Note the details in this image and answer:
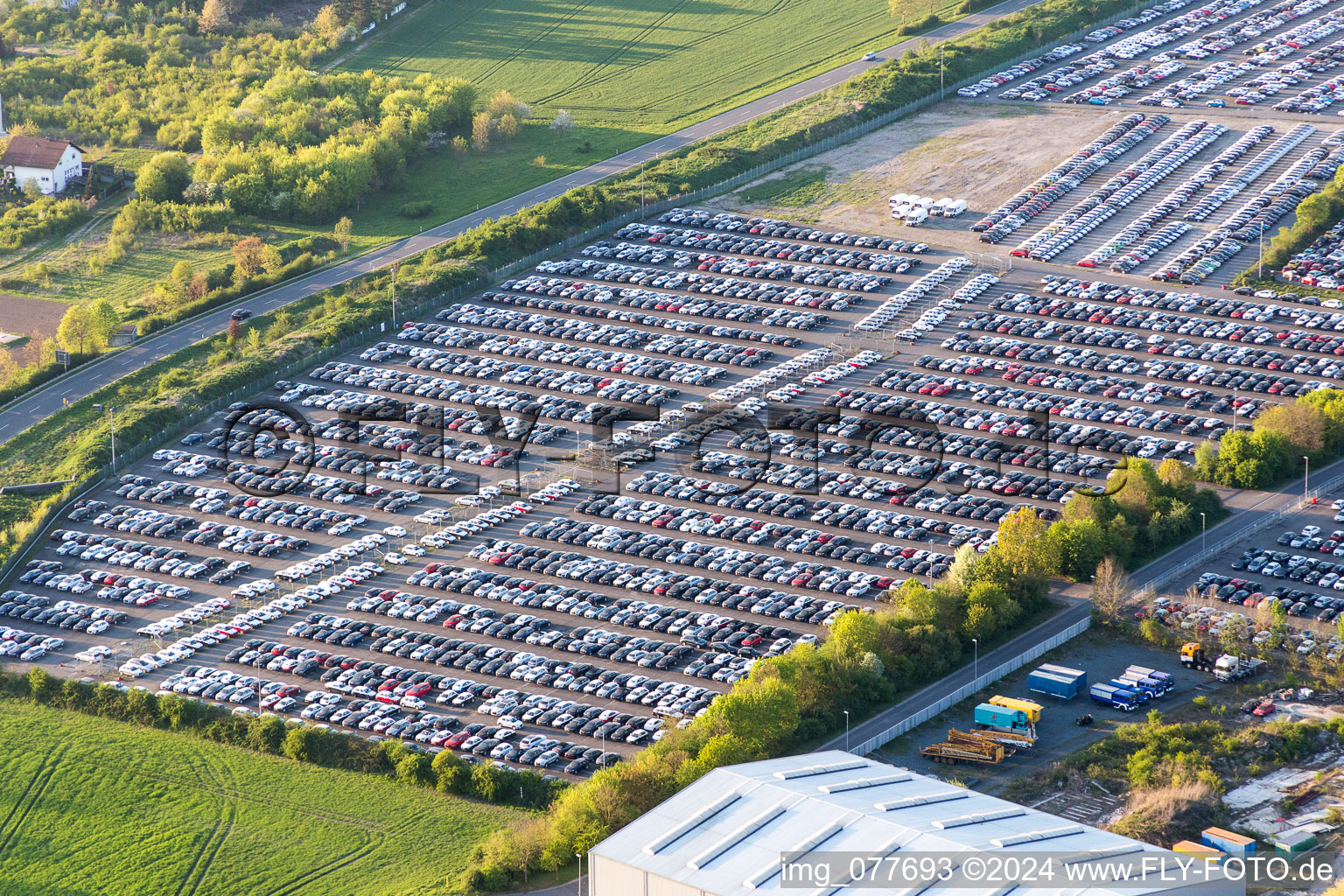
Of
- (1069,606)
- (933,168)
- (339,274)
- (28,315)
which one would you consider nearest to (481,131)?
(339,274)

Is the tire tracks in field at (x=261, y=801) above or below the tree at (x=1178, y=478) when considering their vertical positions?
below

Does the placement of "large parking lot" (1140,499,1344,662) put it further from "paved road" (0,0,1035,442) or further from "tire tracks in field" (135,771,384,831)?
"paved road" (0,0,1035,442)

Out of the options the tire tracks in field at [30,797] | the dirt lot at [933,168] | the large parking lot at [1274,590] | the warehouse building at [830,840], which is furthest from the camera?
the dirt lot at [933,168]

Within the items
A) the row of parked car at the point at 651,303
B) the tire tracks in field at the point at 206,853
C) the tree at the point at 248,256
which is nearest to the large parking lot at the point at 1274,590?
the row of parked car at the point at 651,303

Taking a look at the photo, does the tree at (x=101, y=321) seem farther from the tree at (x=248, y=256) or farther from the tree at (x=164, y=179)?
the tree at (x=164, y=179)

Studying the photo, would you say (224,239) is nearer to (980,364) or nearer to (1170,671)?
(980,364)

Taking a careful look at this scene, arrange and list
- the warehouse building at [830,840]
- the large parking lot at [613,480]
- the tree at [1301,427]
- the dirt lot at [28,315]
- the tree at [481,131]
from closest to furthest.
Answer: the warehouse building at [830,840] → the large parking lot at [613,480] → the tree at [1301,427] → the dirt lot at [28,315] → the tree at [481,131]

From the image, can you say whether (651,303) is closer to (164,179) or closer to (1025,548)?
(1025,548)
